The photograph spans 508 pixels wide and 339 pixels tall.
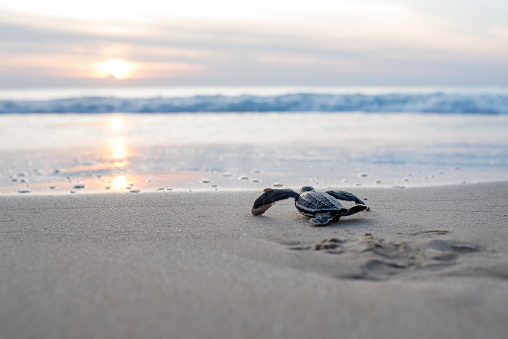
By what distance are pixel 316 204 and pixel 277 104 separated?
57.6 feet

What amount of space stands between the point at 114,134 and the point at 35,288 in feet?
Answer: 30.3

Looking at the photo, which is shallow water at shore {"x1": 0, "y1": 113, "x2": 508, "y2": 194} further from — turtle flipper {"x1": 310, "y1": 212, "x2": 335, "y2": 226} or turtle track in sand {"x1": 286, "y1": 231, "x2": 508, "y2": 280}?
turtle track in sand {"x1": 286, "y1": 231, "x2": 508, "y2": 280}

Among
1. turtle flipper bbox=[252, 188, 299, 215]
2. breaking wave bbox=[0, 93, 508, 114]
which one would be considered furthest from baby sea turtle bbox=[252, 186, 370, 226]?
breaking wave bbox=[0, 93, 508, 114]

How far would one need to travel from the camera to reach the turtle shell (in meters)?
3.60

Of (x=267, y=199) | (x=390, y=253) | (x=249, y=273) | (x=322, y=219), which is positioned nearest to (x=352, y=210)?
(x=322, y=219)

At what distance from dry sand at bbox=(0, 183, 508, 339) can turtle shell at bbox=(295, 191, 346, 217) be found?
12cm

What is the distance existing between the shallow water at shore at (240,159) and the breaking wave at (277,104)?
796 centimetres

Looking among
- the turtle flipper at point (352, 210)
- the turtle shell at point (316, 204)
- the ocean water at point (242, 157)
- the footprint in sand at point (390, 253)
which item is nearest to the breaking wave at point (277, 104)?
the ocean water at point (242, 157)

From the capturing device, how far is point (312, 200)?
3699mm

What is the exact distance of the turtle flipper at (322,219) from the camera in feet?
11.6

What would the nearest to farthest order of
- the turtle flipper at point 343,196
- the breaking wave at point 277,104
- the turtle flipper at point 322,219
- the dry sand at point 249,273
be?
the dry sand at point 249,273 → the turtle flipper at point 322,219 → the turtle flipper at point 343,196 → the breaking wave at point 277,104

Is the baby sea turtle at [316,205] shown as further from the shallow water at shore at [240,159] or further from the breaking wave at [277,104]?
the breaking wave at [277,104]

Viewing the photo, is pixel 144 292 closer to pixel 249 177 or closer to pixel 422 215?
pixel 422 215

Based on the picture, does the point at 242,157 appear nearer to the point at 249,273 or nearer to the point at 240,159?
the point at 240,159
